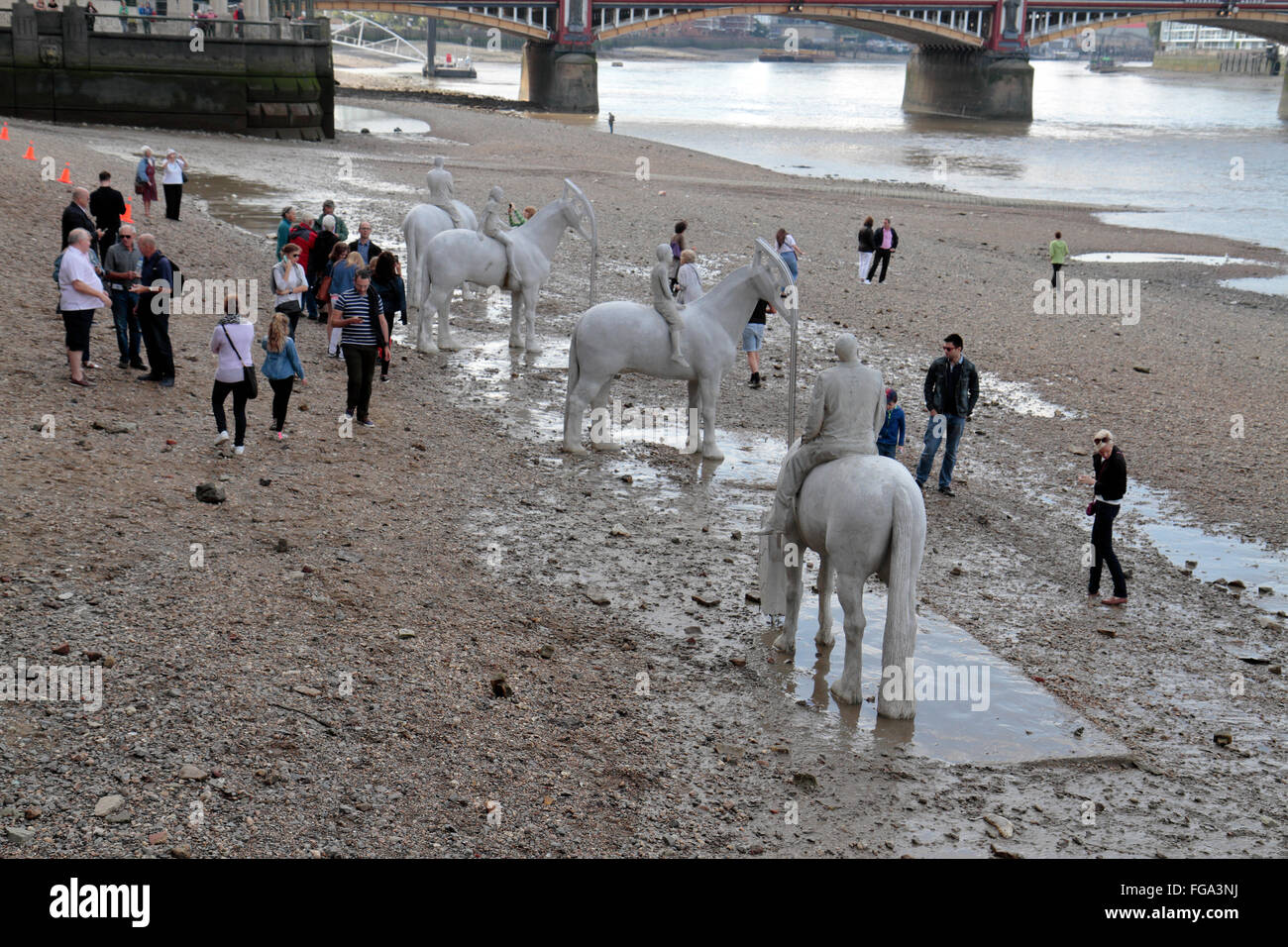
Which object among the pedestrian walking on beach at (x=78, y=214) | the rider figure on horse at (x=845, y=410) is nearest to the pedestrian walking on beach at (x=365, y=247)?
the pedestrian walking on beach at (x=78, y=214)

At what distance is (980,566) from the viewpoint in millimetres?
12914

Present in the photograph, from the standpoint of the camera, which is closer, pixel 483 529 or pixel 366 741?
pixel 366 741

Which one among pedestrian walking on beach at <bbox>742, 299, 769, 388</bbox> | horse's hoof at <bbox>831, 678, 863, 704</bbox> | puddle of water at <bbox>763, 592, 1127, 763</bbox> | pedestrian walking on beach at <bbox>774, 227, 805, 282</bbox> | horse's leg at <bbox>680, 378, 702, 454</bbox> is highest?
pedestrian walking on beach at <bbox>774, 227, 805, 282</bbox>

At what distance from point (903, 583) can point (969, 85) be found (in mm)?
98292

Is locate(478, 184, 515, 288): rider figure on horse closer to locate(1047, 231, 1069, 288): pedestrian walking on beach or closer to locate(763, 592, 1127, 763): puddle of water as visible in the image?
locate(763, 592, 1127, 763): puddle of water

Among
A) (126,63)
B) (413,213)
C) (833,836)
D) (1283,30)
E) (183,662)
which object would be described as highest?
(1283,30)

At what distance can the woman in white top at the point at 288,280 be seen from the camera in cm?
1630

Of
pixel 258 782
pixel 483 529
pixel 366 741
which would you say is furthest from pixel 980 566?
pixel 258 782

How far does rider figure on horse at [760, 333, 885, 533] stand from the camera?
9.55 metres

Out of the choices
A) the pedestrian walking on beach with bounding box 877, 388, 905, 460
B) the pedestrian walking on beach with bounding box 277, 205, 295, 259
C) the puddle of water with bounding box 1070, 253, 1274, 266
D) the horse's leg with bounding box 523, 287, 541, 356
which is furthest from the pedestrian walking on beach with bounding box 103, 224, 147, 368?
the puddle of water with bounding box 1070, 253, 1274, 266

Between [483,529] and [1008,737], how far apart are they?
5.47 m

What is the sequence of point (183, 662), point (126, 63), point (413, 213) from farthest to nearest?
point (126, 63), point (413, 213), point (183, 662)

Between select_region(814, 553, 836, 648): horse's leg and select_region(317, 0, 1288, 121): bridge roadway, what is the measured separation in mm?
76331
